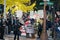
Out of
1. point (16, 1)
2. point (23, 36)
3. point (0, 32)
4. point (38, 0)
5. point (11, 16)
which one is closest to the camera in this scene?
point (0, 32)

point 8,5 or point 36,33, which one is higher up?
point 8,5

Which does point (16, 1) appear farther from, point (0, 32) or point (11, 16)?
point (11, 16)

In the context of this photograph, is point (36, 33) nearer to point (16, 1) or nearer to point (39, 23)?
point (39, 23)

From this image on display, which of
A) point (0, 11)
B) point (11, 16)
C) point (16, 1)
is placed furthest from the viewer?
point (11, 16)

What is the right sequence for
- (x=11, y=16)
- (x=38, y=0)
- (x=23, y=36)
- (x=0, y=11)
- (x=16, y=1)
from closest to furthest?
1. (x=16, y=1)
2. (x=23, y=36)
3. (x=0, y=11)
4. (x=11, y=16)
5. (x=38, y=0)

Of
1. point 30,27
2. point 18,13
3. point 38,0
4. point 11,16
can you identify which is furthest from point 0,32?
point 38,0

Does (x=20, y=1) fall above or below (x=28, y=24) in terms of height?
above

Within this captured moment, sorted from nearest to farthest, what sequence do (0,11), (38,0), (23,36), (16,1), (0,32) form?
(0,32), (16,1), (23,36), (0,11), (38,0)

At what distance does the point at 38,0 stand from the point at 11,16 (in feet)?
17.6

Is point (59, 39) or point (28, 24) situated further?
point (28, 24)

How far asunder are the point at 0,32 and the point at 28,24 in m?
3.36

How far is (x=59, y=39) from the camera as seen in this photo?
19.0 metres

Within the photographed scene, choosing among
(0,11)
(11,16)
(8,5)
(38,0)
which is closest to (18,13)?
(8,5)

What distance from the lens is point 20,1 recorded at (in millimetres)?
20672
